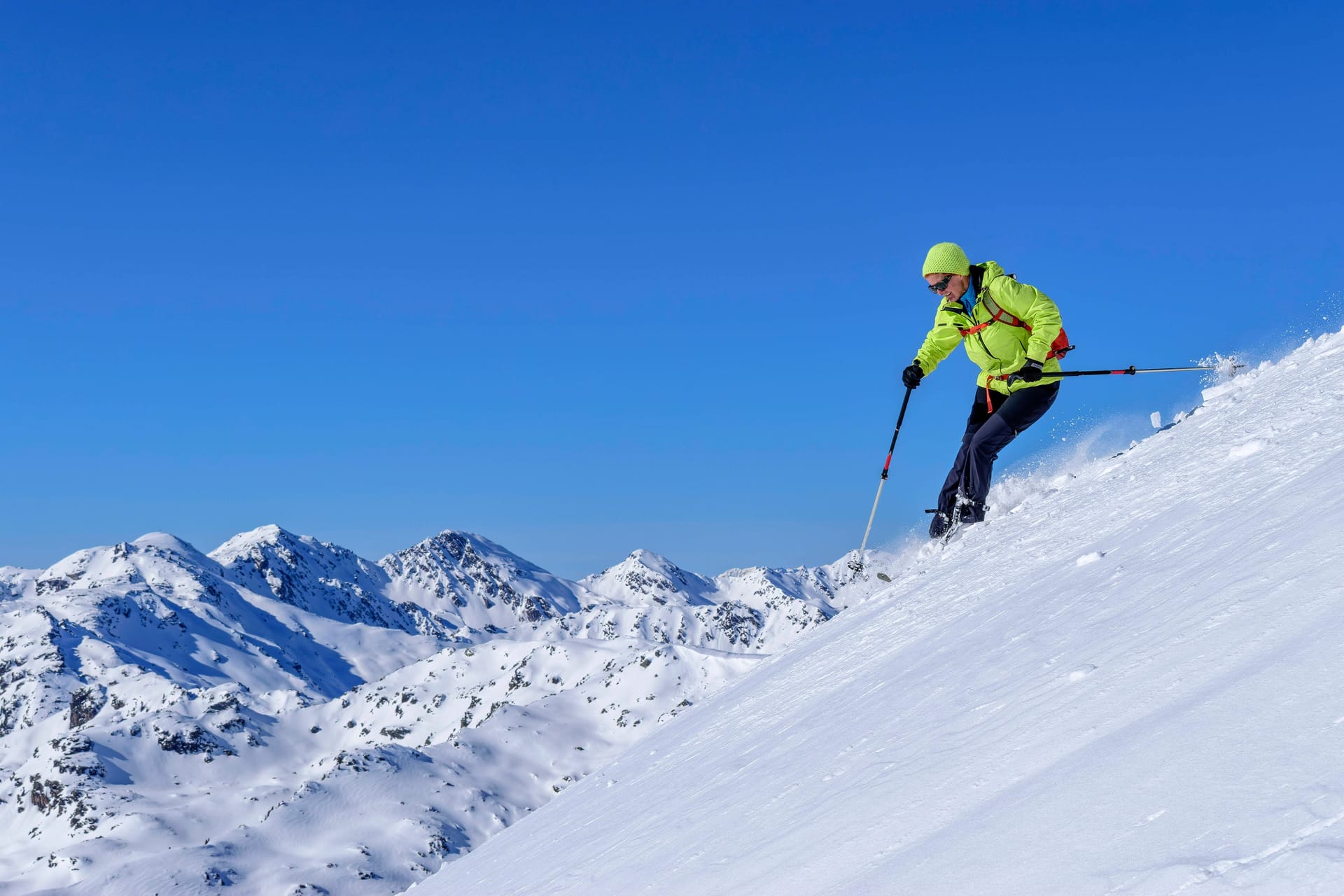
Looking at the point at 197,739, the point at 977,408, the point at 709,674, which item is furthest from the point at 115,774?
the point at 977,408

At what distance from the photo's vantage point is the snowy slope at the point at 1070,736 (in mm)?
2604

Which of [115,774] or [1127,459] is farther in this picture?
[115,774]

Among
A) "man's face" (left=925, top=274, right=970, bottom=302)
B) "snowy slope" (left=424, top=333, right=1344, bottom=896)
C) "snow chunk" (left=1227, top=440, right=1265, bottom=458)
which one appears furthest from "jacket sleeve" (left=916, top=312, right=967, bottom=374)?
"snow chunk" (left=1227, top=440, right=1265, bottom=458)

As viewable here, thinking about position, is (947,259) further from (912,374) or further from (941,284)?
(912,374)

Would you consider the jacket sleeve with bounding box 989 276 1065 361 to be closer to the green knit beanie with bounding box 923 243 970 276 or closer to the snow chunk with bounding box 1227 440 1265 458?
the green knit beanie with bounding box 923 243 970 276

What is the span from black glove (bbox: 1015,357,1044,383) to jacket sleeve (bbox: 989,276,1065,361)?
0.15m

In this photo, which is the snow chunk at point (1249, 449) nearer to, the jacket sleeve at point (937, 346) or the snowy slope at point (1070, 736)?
the snowy slope at point (1070, 736)

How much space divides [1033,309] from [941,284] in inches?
43.0

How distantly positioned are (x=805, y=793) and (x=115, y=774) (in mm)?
214507

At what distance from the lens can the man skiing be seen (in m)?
11.6

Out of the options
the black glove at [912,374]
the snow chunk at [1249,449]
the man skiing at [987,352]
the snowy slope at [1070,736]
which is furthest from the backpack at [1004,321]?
the snow chunk at [1249,449]

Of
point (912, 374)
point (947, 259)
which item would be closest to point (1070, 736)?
point (947, 259)

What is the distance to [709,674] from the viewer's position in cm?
15562

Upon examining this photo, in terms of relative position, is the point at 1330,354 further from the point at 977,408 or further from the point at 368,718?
the point at 368,718
